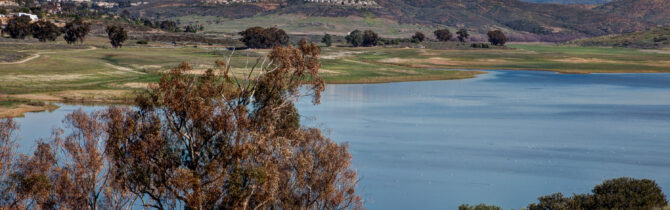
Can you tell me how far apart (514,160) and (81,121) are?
1178 inches

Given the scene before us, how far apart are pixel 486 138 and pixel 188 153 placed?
35821 mm

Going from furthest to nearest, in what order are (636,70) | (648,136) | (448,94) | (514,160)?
(636,70) < (448,94) < (648,136) < (514,160)

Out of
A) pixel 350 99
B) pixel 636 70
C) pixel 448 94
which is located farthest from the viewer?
pixel 636 70

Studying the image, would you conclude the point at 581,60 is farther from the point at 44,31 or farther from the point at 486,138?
the point at 486,138

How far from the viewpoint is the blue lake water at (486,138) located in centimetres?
4022

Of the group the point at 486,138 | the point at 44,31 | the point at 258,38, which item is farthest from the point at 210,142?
the point at 258,38

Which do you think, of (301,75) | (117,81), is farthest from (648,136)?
(117,81)

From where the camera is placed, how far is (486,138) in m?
57.0

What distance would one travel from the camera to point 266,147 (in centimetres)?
2417

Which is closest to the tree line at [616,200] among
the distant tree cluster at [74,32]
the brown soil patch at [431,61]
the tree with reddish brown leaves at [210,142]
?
the tree with reddish brown leaves at [210,142]

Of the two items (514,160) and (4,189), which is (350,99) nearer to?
(514,160)

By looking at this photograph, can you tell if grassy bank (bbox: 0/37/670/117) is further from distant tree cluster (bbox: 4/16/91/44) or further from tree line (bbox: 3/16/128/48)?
distant tree cluster (bbox: 4/16/91/44)

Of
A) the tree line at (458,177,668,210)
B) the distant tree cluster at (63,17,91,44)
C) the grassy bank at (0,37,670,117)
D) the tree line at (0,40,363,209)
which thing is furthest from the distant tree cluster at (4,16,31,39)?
the tree line at (458,177,668,210)

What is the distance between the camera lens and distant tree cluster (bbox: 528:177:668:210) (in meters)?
28.9
